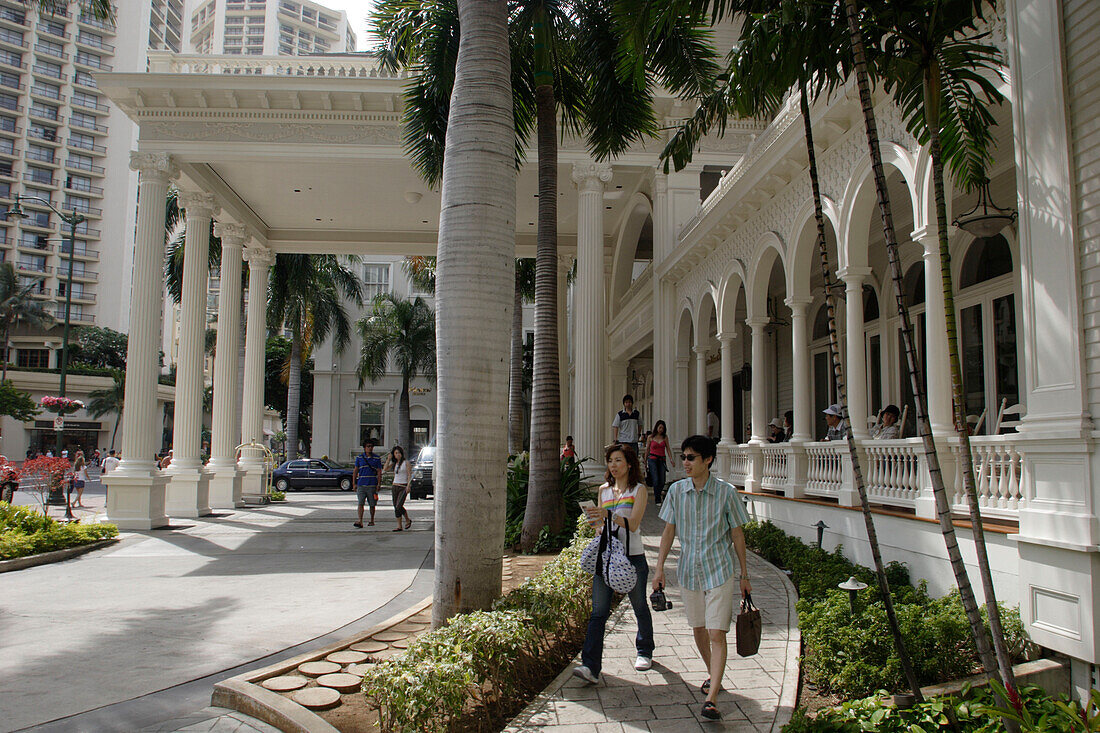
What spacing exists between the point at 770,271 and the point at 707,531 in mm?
9624

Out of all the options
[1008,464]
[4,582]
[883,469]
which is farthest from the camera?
[4,582]

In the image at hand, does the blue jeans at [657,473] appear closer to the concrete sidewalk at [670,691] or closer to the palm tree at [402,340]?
the concrete sidewalk at [670,691]

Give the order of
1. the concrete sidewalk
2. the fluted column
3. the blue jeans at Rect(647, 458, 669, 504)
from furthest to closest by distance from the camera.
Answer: the fluted column
the blue jeans at Rect(647, 458, 669, 504)
the concrete sidewalk

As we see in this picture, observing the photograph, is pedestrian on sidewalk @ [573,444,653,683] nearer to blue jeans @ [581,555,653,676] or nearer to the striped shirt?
blue jeans @ [581,555,653,676]

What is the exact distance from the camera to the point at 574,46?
38.4ft

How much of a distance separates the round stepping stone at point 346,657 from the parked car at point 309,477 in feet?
94.0

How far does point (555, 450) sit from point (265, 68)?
1292 centimetres

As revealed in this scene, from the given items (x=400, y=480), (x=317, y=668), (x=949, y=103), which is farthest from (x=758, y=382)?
(x=317, y=668)

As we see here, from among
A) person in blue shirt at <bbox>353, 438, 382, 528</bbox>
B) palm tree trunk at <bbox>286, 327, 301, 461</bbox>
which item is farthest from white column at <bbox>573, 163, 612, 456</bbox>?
palm tree trunk at <bbox>286, 327, 301, 461</bbox>

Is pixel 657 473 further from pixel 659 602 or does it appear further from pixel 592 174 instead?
pixel 659 602

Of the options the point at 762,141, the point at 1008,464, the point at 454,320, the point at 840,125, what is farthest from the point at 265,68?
the point at 1008,464

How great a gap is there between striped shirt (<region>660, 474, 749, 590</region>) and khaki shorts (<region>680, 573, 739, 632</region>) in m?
0.04

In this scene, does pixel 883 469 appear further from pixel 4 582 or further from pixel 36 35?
pixel 36 35

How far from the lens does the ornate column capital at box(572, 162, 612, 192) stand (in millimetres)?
16906
